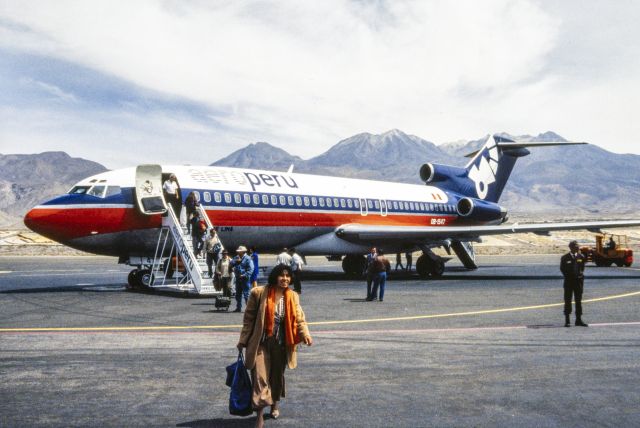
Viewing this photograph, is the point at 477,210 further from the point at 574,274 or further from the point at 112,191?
the point at 112,191

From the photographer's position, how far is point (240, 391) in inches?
275

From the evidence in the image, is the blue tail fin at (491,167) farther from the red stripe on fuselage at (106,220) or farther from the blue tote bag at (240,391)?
the blue tote bag at (240,391)

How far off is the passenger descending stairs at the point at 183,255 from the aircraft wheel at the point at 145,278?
146 millimetres

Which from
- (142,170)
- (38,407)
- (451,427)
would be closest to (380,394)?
(451,427)

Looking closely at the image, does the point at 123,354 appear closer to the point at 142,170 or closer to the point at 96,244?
the point at 96,244

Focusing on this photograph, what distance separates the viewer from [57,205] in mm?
21047

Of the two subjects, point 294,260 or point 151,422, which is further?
point 294,260

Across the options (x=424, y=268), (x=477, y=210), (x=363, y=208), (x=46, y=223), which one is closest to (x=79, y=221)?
(x=46, y=223)

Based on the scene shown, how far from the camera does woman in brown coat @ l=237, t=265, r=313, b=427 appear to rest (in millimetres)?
7086

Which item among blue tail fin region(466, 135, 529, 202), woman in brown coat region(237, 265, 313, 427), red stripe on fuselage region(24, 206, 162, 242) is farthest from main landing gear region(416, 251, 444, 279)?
woman in brown coat region(237, 265, 313, 427)

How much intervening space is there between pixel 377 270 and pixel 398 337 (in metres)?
6.95

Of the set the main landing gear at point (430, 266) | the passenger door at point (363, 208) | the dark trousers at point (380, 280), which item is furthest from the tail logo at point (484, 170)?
the dark trousers at point (380, 280)

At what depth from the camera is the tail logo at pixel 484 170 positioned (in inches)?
1507

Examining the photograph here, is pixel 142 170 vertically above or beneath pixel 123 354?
above
